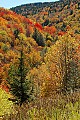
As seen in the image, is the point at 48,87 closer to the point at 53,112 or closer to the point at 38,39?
the point at 53,112

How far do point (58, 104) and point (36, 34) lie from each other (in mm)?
170099

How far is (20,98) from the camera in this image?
35.4 meters

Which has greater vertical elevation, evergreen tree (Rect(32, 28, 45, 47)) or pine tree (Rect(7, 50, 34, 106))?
pine tree (Rect(7, 50, 34, 106))

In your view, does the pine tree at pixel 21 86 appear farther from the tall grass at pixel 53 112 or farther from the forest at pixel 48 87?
the tall grass at pixel 53 112

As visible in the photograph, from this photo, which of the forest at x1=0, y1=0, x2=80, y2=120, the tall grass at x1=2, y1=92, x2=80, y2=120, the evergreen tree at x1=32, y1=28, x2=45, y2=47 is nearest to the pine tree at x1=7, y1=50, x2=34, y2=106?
the forest at x1=0, y1=0, x2=80, y2=120

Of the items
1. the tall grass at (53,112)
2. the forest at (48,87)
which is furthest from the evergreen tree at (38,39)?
the tall grass at (53,112)

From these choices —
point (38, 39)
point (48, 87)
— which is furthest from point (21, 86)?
point (38, 39)

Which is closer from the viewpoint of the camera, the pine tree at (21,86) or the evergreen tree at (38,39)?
the pine tree at (21,86)

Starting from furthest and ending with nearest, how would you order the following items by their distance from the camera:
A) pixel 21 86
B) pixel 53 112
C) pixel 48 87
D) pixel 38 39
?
pixel 38 39
pixel 48 87
pixel 21 86
pixel 53 112

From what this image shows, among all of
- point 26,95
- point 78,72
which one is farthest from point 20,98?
point 78,72

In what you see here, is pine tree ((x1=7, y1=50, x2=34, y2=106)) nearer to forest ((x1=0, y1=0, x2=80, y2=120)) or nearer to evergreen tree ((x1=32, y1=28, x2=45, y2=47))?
forest ((x1=0, y1=0, x2=80, y2=120))

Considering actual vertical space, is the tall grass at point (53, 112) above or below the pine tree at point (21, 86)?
above

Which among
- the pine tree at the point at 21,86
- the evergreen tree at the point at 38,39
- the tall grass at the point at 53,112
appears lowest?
the evergreen tree at the point at 38,39

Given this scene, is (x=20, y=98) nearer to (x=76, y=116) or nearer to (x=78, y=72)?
(x=78, y=72)
